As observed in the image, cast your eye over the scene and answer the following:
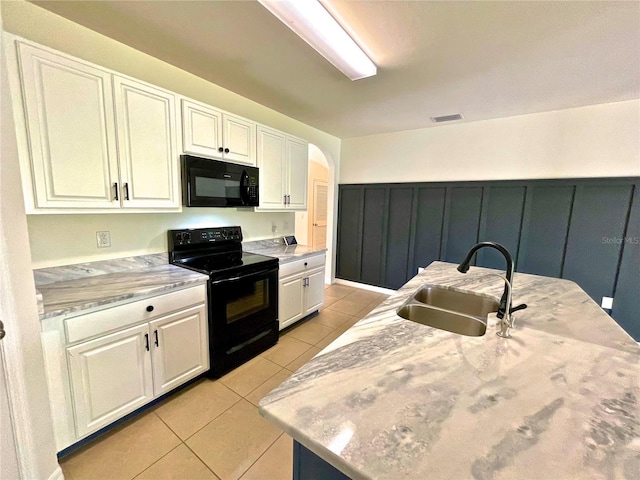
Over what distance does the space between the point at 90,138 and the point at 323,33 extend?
1550 millimetres

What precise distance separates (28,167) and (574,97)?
432 centimetres

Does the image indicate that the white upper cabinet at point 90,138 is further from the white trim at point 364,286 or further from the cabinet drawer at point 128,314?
the white trim at point 364,286

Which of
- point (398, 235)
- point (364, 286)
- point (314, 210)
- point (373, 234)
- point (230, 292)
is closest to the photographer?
point (230, 292)

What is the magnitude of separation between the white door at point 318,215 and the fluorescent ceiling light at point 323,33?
3.73 m

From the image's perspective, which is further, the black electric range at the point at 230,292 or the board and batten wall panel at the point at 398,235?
the board and batten wall panel at the point at 398,235

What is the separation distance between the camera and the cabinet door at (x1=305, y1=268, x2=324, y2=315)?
308 centimetres

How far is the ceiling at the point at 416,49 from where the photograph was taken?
150 cm

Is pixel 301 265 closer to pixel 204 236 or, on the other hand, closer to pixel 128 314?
pixel 204 236

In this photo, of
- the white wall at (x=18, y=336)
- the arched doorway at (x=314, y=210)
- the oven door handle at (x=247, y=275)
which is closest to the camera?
the white wall at (x=18, y=336)

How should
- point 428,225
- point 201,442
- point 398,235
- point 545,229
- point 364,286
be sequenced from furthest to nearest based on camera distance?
point 364,286 → point 398,235 → point 428,225 → point 545,229 → point 201,442

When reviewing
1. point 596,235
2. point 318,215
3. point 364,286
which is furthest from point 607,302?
point 318,215

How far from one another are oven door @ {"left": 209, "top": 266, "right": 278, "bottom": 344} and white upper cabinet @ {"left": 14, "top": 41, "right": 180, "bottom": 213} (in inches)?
30.5

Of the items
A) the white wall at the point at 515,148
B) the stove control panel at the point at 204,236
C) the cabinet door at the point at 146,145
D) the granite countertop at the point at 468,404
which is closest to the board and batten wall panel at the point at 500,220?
the white wall at the point at 515,148

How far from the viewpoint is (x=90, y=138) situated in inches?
62.0
